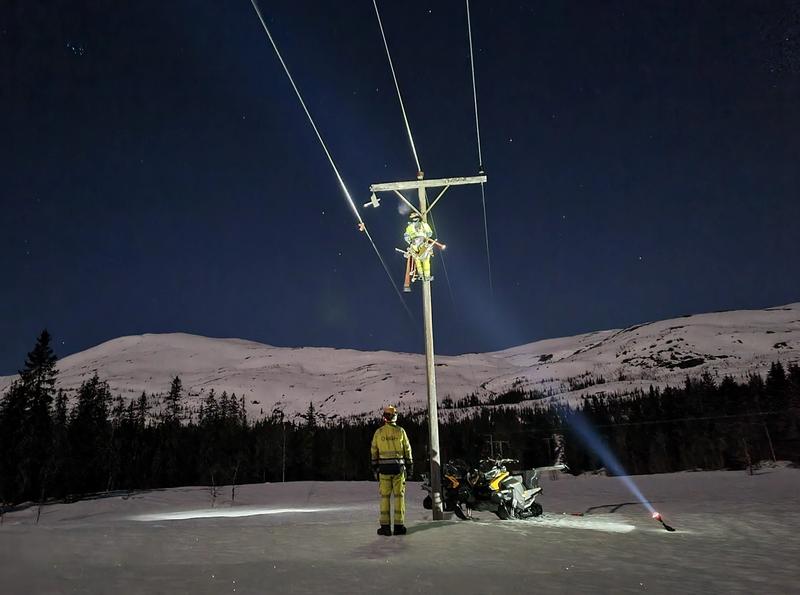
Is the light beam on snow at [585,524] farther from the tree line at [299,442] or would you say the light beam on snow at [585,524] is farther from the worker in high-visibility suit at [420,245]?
the tree line at [299,442]

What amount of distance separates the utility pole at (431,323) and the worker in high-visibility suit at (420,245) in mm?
210

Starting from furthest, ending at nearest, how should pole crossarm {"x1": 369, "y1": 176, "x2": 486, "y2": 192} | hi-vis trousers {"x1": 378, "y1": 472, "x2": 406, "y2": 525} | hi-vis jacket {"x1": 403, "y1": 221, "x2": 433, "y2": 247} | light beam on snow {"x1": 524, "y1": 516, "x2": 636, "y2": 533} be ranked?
pole crossarm {"x1": 369, "y1": 176, "x2": 486, "y2": 192} → hi-vis jacket {"x1": 403, "y1": 221, "x2": 433, "y2": 247} → light beam on snow {"x1": 524, "y1": 516, "x2": 636, "y2": 533} → hi-vis trousers {"x1": 378, "y1": 472, "x2": 406, "y2": 525}

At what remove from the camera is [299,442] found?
8888 cm

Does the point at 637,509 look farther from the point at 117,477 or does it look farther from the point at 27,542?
the point at 117,477

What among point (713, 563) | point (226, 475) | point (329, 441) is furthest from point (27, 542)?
point (329, 441)

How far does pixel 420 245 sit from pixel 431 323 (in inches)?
80.2

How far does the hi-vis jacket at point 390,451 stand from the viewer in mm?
9906

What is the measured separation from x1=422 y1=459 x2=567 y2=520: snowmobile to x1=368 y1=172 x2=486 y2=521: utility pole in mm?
1208

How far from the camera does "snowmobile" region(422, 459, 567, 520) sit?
44.3ft

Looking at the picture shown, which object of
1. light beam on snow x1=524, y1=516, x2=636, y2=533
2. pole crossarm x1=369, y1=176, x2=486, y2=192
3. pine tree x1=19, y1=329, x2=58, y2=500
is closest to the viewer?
light beam on snow x1=524, y1=516, x2=636, y2=533

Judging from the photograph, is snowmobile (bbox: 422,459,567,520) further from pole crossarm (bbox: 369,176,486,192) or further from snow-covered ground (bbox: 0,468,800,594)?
pole crossarm (bbox: 369,176,486,192)

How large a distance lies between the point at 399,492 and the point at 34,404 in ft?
189

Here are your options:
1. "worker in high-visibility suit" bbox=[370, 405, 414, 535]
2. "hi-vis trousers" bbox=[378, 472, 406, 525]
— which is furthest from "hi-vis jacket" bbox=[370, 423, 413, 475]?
"hi-vis trousers" bbox=[378, 472, 406, 525]

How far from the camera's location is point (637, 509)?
604 inches
